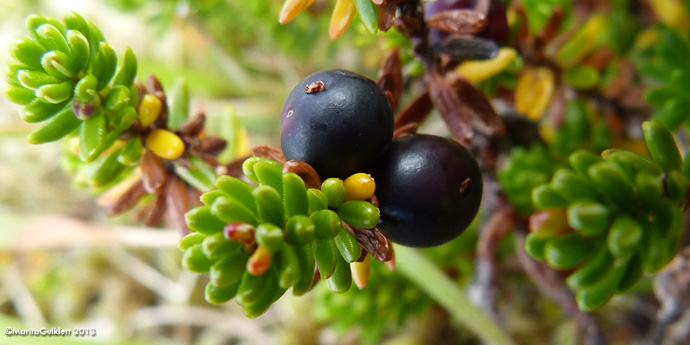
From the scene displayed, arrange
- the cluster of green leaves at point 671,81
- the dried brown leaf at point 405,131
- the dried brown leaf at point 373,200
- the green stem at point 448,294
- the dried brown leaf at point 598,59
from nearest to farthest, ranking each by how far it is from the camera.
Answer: the dried brown leaf at point 373,200 < the dried brown leaf at point 405,131 < the cluster of green leaves at point 671,81 < the green stem at point 448,294 < the dried brown leaf at point 598,59

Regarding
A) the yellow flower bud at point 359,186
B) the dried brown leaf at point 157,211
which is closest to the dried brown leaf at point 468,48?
the yellow flower bud at point 359,186

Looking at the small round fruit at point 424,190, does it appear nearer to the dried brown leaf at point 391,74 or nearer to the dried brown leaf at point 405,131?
the dried brown leaf at point 405,131

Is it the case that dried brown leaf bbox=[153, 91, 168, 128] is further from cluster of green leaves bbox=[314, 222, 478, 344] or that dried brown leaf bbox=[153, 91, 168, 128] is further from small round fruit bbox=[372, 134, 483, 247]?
cluster of green leaves bbox=[314, 222, 478, 344]

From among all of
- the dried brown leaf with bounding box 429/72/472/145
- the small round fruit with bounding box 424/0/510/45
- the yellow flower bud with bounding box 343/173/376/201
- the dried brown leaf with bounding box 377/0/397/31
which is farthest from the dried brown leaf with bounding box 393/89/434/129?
the yellow flower bud with bounding box 343/173/376/201

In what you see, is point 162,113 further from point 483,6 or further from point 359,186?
point 483,6

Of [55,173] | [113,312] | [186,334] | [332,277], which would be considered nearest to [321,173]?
[332,277]

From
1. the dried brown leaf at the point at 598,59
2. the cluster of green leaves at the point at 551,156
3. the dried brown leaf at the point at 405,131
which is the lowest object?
the cluster of green leaves at the point at 551,156
